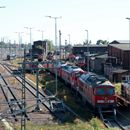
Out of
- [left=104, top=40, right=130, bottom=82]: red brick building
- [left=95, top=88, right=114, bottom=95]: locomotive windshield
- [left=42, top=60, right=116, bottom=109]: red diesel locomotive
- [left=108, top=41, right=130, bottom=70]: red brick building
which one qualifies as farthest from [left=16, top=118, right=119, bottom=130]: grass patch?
[left=108, top=41, right=130, bottom=70]: red brick building

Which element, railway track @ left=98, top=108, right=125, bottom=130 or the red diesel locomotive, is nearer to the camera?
railway track @ left=98, top=108, right=125, bottom=130

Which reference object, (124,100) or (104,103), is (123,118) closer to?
(104,103)

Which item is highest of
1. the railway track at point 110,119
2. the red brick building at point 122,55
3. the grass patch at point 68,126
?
the red brick building at point 122,55

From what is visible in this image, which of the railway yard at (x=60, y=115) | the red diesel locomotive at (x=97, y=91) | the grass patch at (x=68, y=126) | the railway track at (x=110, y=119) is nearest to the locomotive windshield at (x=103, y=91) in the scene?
the red diesel locomotive at (x=97, y=91)

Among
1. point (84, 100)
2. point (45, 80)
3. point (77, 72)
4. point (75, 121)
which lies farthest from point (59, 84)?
point (75, 121)

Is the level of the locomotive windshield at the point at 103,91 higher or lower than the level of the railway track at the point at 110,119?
higher

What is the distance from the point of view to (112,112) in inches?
1341

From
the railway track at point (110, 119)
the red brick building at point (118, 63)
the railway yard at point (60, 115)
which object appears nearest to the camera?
the railway yard at point (60, 115)

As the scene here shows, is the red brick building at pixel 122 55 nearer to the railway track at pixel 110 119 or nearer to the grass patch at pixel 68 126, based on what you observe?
the railway track at pixel 110 119

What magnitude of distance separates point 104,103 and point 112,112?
935mm

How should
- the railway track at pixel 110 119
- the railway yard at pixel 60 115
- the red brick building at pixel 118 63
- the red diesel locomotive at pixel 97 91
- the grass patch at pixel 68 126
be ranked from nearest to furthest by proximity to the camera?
the grass patch at pixel 68 126
the railway yard at pixel 60 115
the railway track at pixel 110 119
the red diesel locomotive at pixel 97 91
the red brick building at pixel 118 63

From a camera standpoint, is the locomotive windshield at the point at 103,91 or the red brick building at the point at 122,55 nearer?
the locomotive windshield at the point at 103,91

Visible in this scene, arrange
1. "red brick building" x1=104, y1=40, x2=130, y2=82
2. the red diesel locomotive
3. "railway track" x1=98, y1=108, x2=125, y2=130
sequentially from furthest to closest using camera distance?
1. "red brick building" x1=104, y1=40, x2=130, y2=82
2. the red diesel locomotive
3. "railway track" x1=98, y1=108, x2=125, y2=130

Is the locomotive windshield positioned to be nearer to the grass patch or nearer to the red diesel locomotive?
the red diesel locomotive
